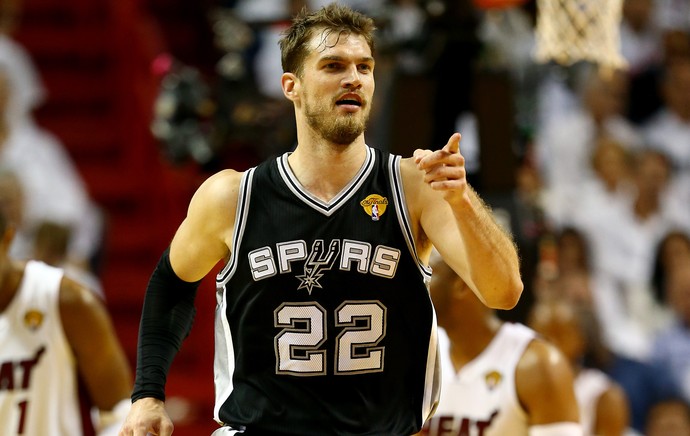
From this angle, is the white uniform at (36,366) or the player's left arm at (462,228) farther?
the white uniform at (36,366)

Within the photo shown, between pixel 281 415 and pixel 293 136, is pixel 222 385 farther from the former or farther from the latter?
pixel 293 136

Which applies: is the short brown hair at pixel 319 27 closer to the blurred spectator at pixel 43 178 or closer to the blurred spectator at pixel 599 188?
the blurred spectator at pixel 43 178

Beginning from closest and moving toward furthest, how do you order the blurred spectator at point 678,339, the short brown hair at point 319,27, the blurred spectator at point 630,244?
the short brown hair at point 319,27
the blurred spectator at point 678,339
the blurred spectator at point 630,244

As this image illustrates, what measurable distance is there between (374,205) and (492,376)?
5.16 feet

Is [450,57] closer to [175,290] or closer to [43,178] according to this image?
[175,290]

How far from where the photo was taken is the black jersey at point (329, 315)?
387 cm

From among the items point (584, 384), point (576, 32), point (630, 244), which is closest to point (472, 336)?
point (584, 384)

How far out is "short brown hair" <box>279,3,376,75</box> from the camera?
13.0 ft

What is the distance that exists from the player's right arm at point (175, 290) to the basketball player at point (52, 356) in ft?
3.08

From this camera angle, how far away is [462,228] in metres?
3.56

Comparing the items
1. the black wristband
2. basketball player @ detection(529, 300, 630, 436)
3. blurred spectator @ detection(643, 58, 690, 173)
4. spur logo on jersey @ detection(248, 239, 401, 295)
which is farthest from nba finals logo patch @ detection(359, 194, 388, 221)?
blurred spectator @ detection(643, 58, 690, 173)

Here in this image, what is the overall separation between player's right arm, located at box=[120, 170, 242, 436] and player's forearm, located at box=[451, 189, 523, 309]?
33.3 inches

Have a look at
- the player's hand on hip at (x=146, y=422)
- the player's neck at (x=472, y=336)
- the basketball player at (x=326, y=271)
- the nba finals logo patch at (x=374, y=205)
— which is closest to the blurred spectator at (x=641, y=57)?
the player's neck at (x=472, y=336)

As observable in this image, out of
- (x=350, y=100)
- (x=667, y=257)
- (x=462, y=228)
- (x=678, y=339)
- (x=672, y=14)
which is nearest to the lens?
(x=462, y=228)
